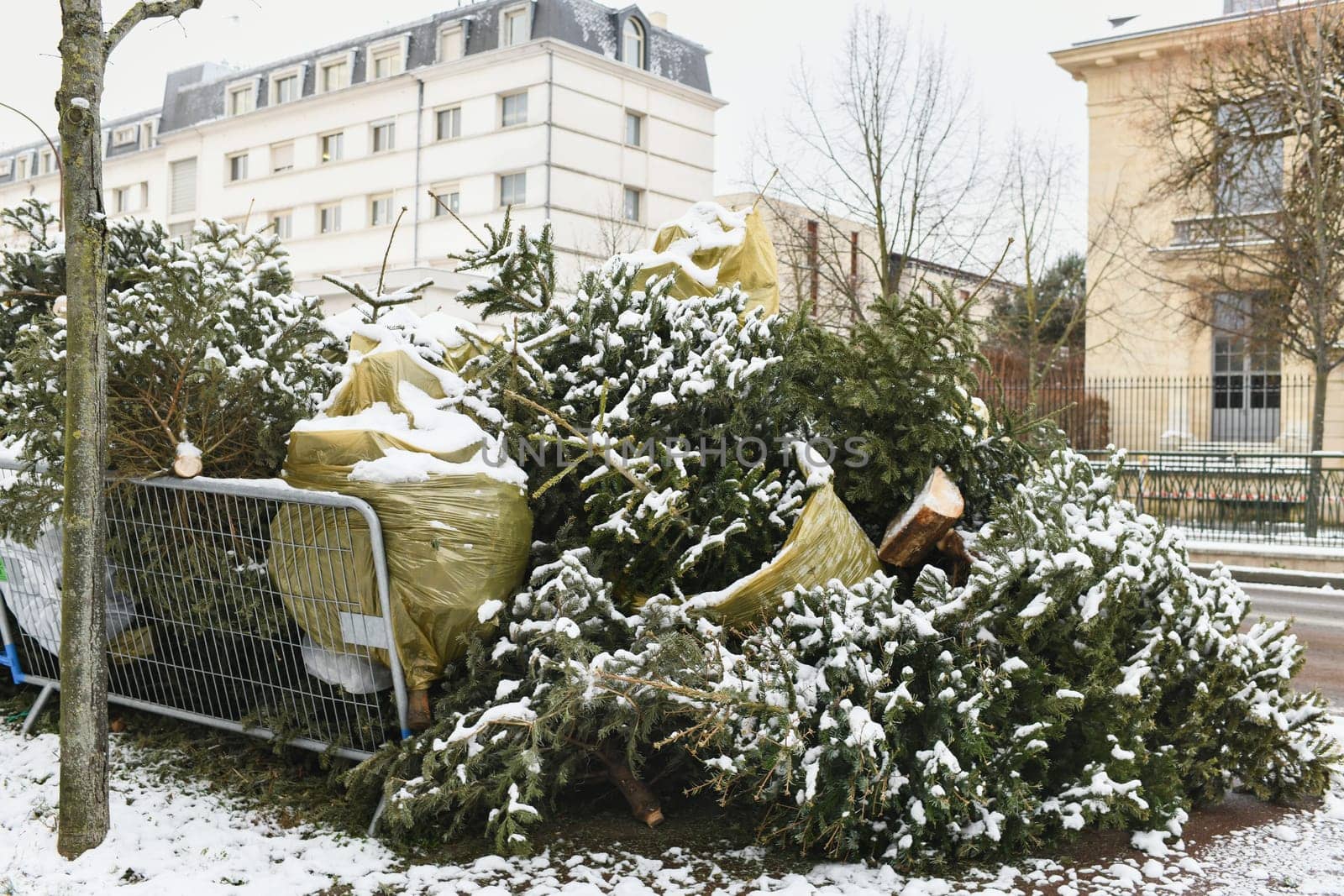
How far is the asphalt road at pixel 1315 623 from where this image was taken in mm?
7230

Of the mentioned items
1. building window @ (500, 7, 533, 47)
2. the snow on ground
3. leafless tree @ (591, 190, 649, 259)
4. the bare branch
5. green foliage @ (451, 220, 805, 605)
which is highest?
building window @ (500, 7, 533, 47)

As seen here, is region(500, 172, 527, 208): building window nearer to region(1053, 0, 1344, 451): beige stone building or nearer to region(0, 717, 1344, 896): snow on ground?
region(1053, 0, 1344, 451): beige stone building

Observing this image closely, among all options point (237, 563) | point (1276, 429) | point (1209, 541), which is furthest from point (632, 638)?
point (1276, 429)

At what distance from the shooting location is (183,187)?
36.8m

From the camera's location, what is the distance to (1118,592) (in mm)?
3750

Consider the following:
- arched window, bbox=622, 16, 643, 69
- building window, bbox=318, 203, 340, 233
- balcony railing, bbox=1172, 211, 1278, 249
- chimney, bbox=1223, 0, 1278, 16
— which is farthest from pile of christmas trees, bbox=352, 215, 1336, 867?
building window, bbox=318, 203, 340, 233

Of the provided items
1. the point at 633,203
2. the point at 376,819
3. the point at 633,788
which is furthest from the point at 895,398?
the point at 633,203

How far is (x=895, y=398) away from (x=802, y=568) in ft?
3.08

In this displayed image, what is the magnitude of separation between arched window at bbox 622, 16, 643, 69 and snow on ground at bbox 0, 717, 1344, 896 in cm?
2768

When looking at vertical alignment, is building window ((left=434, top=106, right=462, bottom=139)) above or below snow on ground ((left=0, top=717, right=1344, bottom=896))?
above

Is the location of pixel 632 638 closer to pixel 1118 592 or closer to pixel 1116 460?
pixel 1118 592

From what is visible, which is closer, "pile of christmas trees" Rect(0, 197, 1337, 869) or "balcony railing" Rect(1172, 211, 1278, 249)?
"pile of christmas trees" Rect(0, 197, 1337, 869)

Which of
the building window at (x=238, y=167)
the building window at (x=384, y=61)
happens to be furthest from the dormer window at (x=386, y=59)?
the building window at (x=238, y=167)

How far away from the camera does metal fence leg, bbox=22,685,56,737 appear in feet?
16.2
